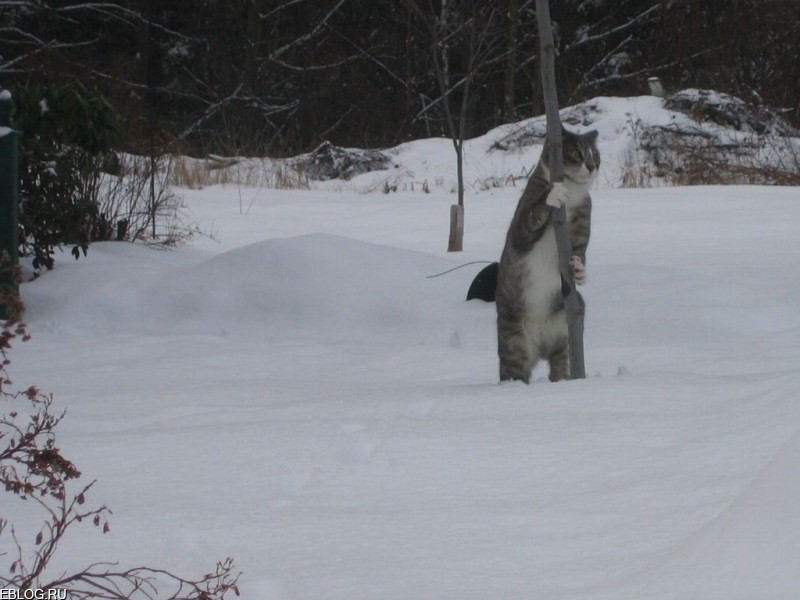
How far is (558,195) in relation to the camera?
143 inches

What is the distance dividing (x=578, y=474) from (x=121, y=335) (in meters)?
3.82

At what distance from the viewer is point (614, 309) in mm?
5816

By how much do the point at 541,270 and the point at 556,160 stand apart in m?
0.58

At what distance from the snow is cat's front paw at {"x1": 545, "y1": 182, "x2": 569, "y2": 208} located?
2.09ft

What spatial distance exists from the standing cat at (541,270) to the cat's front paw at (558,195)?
0.13 m

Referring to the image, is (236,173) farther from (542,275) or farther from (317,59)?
(542,275)

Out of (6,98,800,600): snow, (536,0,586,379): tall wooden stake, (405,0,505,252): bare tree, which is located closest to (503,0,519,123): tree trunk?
(405,0,505,252): bare tree

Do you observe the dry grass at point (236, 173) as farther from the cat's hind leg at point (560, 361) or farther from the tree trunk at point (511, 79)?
the cat's hind leg at point (560, 361)

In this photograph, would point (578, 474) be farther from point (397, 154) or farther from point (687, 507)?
point (397, 154)

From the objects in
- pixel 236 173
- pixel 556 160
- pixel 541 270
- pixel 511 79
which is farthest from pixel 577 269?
pixel 511 79

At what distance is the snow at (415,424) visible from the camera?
2.02 meters

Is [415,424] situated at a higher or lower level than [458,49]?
lower

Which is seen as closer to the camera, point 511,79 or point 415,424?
point 415,424

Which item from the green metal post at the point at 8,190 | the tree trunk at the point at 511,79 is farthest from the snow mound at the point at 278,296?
the tree trunk at the point at 511,79
